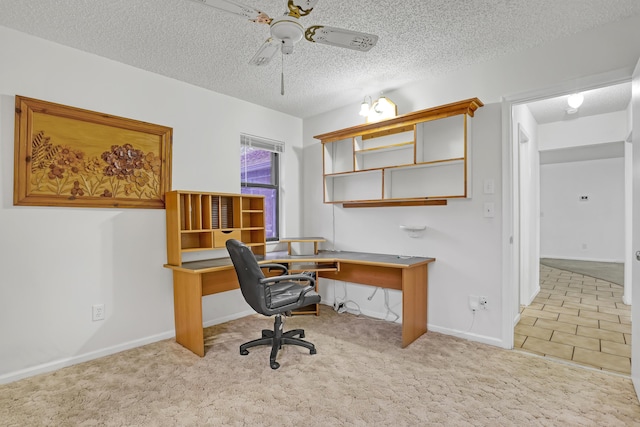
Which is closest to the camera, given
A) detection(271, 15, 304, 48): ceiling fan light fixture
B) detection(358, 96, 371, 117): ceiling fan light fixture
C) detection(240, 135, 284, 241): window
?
detection(271, 15, 304, 48): ceiling fan light fixture

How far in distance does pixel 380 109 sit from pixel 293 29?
1.75m

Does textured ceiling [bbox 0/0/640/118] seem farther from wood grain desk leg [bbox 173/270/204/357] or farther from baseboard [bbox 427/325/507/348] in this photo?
baseboard [bbox 427/325/507/348]

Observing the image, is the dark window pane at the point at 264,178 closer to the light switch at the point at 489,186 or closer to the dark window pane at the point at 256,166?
the dark window pane at the point at 256,166

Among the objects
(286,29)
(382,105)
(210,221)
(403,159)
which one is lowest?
(210,221)

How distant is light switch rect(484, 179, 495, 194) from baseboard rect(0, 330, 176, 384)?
3.14m

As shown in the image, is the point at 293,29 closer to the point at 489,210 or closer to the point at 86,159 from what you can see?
the point at 86,159

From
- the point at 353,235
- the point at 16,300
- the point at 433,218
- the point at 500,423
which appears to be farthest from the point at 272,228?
the point at 500,423

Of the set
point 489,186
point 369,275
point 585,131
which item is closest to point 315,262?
point 369,275

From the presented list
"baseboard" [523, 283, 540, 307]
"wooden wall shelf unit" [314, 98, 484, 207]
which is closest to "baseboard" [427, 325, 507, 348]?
"wooden wall shelf unit" [314, 98, 484, 207]

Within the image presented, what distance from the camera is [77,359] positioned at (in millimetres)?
2484

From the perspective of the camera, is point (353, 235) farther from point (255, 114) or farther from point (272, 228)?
point (255, 114)

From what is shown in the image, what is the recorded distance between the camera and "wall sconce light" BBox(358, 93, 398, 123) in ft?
10.7

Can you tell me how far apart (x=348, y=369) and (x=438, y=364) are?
2.24ft

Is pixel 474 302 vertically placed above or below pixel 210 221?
below
